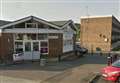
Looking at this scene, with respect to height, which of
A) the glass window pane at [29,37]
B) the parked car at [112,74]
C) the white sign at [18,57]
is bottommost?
the parked car at [112,74]

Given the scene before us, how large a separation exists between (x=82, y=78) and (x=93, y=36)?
30.3 m

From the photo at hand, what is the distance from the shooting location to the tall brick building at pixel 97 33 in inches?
1626

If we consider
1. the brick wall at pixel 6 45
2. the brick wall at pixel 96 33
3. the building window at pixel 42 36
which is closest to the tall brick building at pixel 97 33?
the brick wall at pixel 96 33

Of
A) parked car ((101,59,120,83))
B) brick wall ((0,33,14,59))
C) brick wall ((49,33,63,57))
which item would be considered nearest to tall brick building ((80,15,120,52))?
brick wall ((49,33,63,57))

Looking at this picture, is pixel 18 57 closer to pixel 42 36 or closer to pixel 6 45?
pixel 6 45

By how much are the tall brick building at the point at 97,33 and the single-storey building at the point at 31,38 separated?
18753 millimetres

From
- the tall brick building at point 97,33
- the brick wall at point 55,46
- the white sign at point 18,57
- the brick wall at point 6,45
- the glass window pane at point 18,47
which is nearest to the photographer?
the white sign at point 18,57

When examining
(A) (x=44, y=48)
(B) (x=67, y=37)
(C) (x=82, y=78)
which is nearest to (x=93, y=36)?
(B) (x=67, y=37)

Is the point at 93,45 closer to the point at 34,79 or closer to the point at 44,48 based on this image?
the point at 44,48

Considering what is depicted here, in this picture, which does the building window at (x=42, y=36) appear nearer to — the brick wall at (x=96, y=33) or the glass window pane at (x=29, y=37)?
the glass window pane at (x=29, y=37)

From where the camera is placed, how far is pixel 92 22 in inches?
1693

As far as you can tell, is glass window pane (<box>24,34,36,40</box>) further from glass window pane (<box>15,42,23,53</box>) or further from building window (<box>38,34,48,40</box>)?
glass window pane (<box>15,42,23,53</box>)

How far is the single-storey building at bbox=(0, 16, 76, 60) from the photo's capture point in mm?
22469

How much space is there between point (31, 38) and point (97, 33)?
22492 millimetres
